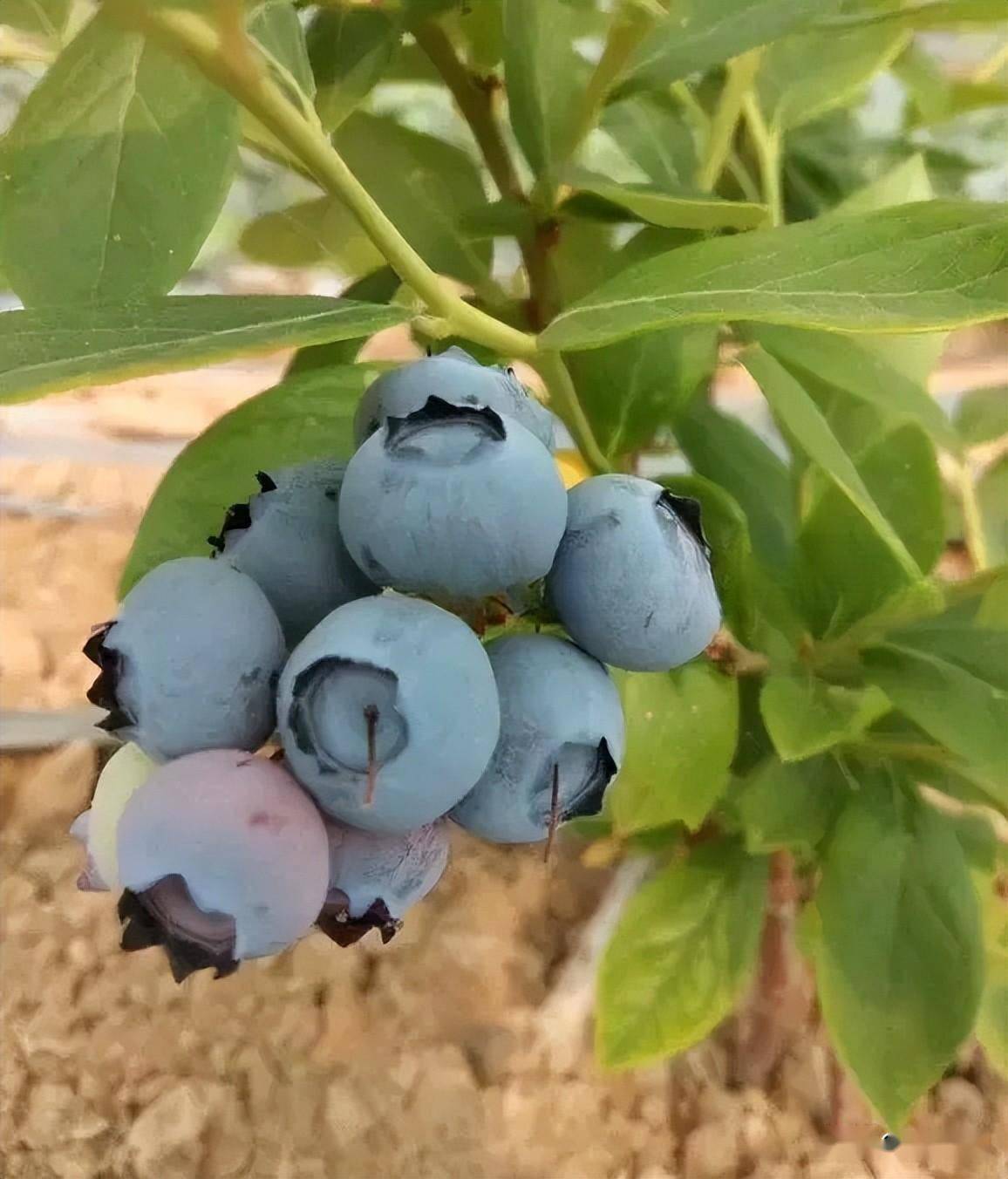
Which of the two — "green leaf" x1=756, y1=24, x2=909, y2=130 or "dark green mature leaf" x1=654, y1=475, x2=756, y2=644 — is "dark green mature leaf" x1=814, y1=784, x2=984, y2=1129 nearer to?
"dark green mature leaf" x1=654, y1=475, x2=756, y2=644

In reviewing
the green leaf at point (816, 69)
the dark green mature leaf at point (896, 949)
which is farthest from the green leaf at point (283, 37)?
the dark green mature leaf at point (896, 949)

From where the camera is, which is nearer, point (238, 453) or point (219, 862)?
point (219, 862)

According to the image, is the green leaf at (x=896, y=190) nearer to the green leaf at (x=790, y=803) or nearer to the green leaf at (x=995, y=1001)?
the green leaf at (x=790, y=803)

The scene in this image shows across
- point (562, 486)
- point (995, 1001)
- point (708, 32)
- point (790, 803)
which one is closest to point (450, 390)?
point (562, 486)

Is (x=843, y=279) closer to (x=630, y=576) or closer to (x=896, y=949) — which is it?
(x=630, y=576)

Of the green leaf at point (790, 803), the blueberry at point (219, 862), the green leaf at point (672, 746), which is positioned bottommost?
the green leaf at point (790, 803)

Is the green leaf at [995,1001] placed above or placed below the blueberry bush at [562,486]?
below

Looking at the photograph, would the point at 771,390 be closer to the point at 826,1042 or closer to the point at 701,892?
the point at 701,892
